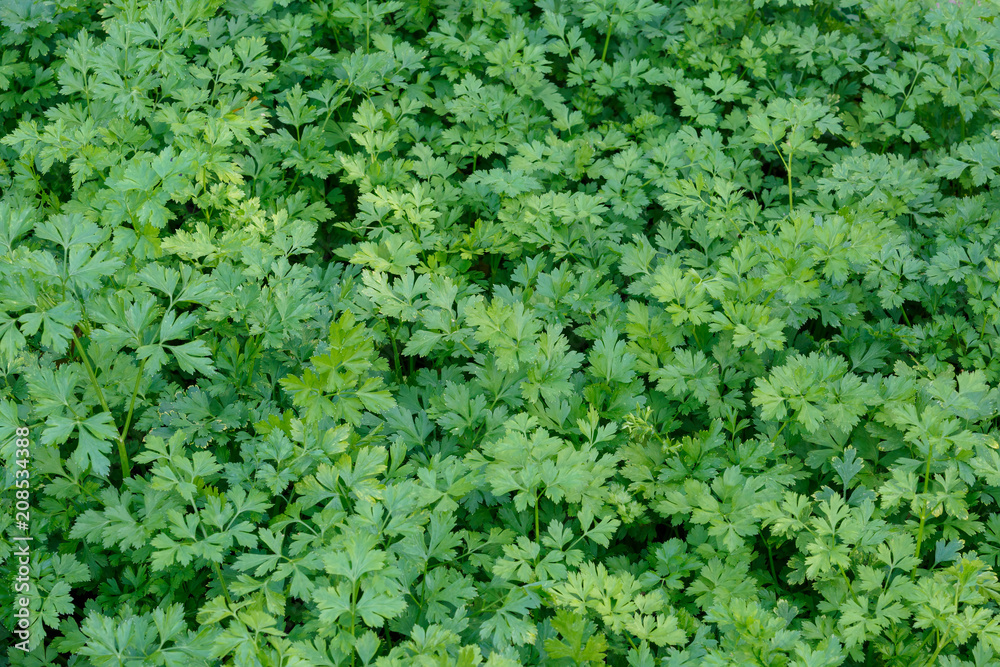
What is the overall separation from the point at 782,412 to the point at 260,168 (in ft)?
8.18

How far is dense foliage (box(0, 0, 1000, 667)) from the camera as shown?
7.48 feet

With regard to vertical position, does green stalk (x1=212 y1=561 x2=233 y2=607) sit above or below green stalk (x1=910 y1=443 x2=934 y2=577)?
below

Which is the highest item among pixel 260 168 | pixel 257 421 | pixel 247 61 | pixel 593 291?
pixel 247 61

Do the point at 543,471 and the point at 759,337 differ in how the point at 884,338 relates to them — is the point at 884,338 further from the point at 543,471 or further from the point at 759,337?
the point at 543,471

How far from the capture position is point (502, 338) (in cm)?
262

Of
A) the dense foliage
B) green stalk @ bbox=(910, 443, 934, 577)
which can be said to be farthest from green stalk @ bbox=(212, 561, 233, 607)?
green stalk @ bbox=(910, 443, 934, 577)

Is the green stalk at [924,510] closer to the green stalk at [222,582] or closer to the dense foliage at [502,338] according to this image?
the dense foliage at [502,338]

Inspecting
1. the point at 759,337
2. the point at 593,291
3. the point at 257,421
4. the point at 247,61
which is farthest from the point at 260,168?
the point at 759,337

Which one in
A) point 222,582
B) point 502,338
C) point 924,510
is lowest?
point 222,582

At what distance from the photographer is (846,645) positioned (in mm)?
2232

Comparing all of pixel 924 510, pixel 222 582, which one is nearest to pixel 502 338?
pixel 222 582

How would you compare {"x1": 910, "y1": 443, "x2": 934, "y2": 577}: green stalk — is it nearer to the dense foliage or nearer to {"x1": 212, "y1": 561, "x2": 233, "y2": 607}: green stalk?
the dense foliage

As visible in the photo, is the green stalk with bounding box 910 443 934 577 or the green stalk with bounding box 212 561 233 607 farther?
the green stalk with bounding box 910 443 934 577

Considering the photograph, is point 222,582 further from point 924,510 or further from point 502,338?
point 924,510
